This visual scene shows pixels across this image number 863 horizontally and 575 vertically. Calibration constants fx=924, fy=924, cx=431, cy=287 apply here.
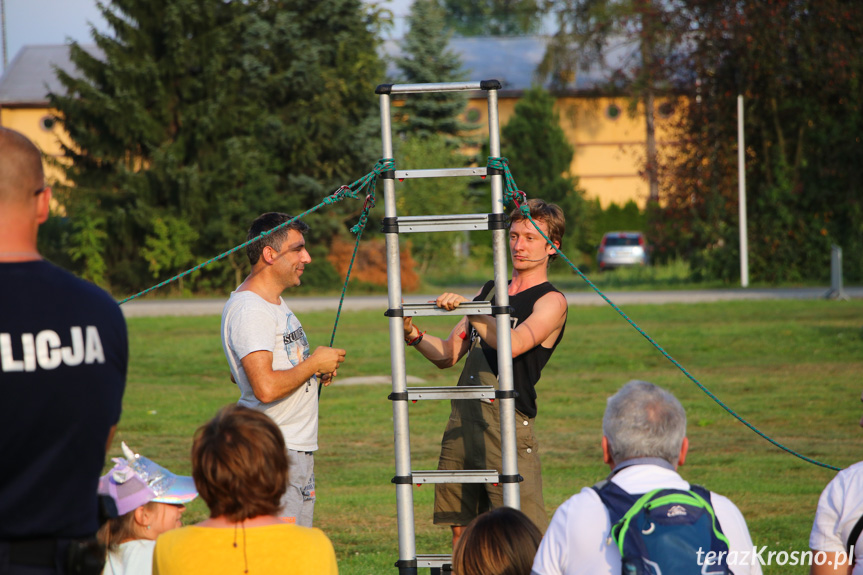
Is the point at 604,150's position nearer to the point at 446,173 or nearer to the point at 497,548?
the point at 446,173

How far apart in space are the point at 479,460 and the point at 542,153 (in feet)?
140

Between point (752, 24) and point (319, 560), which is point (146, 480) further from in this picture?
point (752, 24)

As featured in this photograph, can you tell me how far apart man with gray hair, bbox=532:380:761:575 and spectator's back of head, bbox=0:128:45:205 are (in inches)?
71.8

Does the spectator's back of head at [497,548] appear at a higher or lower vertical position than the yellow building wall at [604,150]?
lower

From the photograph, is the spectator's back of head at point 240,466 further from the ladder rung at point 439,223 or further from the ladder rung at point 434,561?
the ladder rung at point 434,561

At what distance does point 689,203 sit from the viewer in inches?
1238

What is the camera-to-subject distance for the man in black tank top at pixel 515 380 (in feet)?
15.1

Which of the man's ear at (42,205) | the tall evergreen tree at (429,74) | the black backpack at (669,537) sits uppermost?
the tall evergreen tree at (429,74)

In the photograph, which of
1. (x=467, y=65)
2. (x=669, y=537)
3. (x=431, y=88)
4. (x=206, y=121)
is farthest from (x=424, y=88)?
(x=467, y=65)

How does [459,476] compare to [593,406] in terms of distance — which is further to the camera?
[593,406]

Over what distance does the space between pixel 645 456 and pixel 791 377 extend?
1172 centimetres

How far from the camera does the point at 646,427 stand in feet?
9.37

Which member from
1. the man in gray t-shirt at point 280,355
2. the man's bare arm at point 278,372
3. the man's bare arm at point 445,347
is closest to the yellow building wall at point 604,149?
the man's bare arm at point 445,347

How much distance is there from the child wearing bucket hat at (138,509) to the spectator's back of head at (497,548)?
3.85 feet
